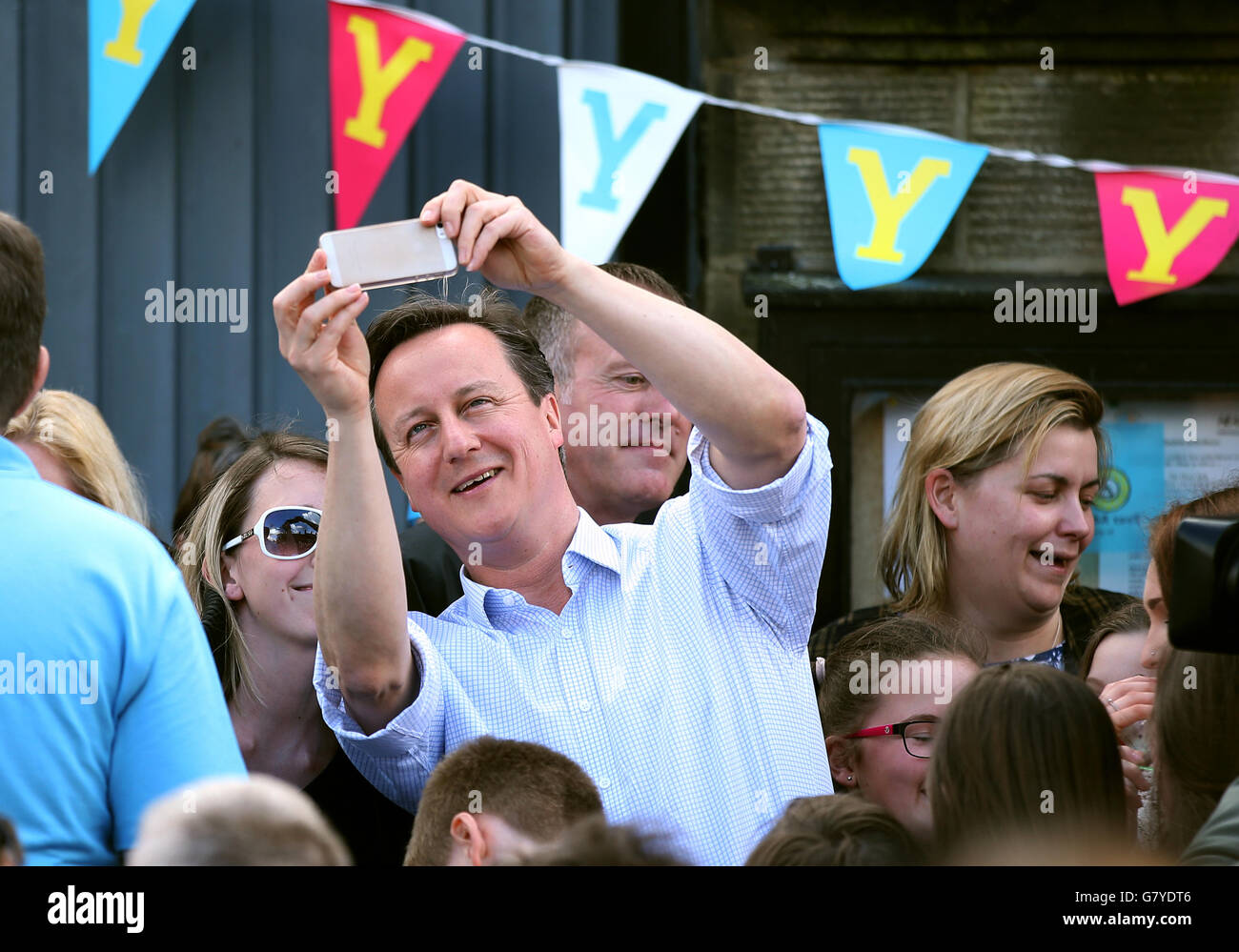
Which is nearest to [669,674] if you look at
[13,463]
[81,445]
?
[13,463]

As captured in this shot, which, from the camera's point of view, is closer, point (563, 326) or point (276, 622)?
point (276, 622)

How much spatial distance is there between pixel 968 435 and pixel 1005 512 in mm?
161

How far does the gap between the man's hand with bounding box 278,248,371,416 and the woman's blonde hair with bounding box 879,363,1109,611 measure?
1.30 m

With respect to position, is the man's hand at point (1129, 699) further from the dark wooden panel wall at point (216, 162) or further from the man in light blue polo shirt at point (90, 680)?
the dark wooden panel wall at point (216, 162)

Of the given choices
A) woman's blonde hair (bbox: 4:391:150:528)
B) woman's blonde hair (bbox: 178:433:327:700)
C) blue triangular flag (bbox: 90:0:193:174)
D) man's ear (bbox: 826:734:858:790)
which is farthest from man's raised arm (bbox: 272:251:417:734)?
blue triangular flag (bbox: 90:0:193:174)

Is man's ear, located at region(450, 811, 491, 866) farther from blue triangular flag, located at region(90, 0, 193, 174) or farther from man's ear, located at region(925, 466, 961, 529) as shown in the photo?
blue triangular flag, located at region(90, 0, 193, 174)

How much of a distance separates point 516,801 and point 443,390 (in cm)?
73

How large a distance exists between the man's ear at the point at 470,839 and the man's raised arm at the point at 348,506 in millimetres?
304

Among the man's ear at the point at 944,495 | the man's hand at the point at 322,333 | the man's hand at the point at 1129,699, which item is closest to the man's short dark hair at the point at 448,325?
the man's hand at the point at 322,333

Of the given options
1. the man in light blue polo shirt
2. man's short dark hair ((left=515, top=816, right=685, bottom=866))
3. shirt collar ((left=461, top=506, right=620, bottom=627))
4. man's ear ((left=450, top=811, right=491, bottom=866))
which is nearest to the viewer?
man's short dark hair ((left=515, top=816, right=685, bottom=866))

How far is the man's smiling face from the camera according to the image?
2.16m

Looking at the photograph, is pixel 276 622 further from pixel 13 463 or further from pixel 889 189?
pixel 889 189

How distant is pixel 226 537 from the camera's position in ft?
7.91
